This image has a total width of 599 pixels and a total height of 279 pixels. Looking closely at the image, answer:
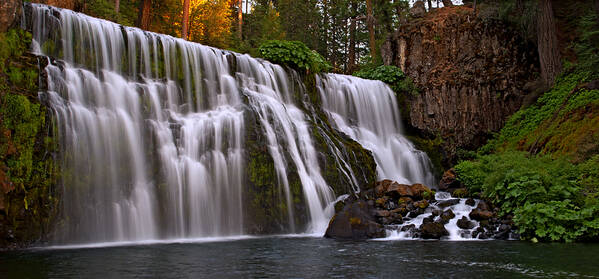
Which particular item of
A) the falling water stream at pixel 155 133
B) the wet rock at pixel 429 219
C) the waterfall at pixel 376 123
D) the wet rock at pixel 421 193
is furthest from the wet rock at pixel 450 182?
the wet rock at pixel 429 219

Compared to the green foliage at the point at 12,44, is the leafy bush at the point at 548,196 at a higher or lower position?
lower

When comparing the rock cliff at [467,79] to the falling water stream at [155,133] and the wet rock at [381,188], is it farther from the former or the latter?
the falling water stream at [155,133]

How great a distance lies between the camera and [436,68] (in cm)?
2139

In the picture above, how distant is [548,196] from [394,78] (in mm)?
12254

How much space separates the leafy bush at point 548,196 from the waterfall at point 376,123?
5642 millimetres

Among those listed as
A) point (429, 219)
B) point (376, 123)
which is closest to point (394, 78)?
point (376, 123)

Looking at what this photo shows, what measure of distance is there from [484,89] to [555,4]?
235 inches

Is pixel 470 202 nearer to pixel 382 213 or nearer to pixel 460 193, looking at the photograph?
pixel 460 193

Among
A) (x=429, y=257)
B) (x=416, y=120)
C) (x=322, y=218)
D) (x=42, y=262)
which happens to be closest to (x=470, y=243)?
(x=429, y=257)

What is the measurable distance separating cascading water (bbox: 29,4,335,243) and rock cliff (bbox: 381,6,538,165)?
28.1 ft

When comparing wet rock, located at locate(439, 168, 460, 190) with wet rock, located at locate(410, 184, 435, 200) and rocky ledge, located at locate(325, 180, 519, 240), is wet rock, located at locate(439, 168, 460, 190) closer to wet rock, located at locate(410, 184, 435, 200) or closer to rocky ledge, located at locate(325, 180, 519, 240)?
rocky ledge, located at locate(325, 180, 519, 240)

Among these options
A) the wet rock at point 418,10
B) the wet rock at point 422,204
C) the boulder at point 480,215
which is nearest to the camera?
the boulder at point 480,215

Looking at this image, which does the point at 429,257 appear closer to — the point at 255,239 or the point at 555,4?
the point at 255,239

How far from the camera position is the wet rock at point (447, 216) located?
37.4 feet
